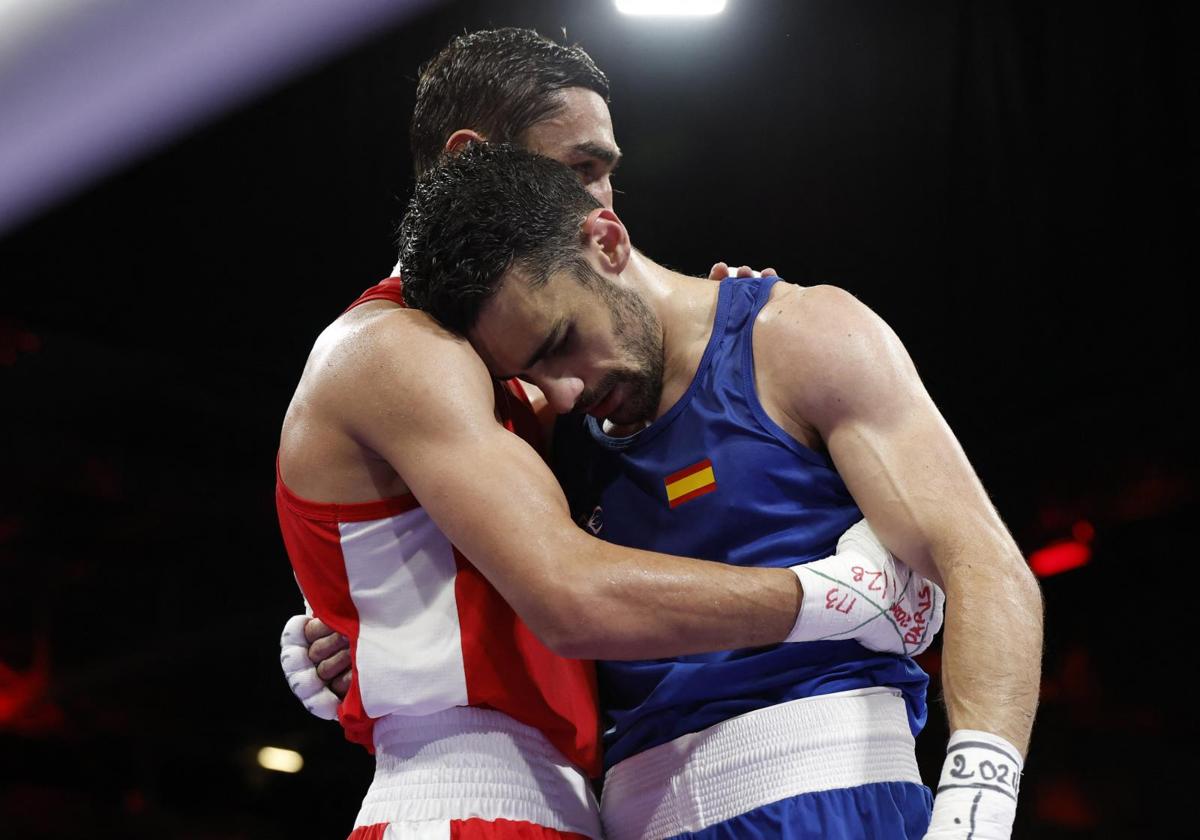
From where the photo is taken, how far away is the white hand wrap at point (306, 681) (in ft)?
5.79

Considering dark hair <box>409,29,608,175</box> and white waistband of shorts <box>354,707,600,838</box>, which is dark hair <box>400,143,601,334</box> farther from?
white waistband of shorts <box>354,707,600,838</box>

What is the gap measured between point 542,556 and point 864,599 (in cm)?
41

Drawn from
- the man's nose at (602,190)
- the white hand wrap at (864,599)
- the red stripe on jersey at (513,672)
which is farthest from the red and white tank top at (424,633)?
the man's nose at (602,190)

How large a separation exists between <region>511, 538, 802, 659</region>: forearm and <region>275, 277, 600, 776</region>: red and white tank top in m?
0.17

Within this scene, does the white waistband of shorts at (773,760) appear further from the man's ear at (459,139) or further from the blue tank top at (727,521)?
the man's ear at (459,139)

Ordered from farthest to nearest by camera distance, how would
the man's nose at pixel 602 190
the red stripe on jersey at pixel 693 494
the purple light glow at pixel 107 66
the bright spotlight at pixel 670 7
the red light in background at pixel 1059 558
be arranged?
the red light in background at pixel 1059 558, the bright spotlight at pixel 670 7, the man's nose at pixel 602 190, the red stripe on jersey at pixel 693 494, the purple light glow at pixel 107 66

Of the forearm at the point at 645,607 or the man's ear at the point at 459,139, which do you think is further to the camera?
the man's ear at the point at 459,139

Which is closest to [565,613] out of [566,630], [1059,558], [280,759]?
[566,630]

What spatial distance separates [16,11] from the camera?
0.31 meters

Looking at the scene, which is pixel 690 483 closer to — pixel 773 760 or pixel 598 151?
pixel 773 760

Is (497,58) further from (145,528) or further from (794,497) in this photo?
(145,528)

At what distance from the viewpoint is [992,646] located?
1.41m

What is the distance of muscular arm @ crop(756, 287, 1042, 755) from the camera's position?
1403mm

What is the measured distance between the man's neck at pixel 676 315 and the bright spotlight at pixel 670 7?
2.76 metres
